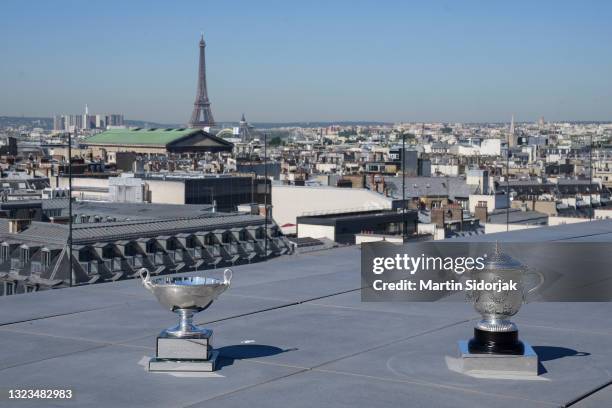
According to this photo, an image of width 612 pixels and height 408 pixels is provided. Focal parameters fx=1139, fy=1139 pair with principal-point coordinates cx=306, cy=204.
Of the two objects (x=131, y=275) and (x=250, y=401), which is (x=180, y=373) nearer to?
(x=250, y=401)

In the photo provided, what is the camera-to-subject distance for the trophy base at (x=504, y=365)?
25.4ft

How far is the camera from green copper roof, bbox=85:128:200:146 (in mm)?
155125

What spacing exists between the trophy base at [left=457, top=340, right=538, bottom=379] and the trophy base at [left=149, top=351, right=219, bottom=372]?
1.79m

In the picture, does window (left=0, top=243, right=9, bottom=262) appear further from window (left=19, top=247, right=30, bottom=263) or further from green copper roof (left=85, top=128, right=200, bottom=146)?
green copper roof (left=85, top=128, right=200, bottom=146)

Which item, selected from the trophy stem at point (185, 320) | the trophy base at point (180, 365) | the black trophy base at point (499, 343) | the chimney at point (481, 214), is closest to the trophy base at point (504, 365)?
the black trophy base at point (499, 343)

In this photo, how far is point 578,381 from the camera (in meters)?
7.73

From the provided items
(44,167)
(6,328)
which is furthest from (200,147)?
(6,328)

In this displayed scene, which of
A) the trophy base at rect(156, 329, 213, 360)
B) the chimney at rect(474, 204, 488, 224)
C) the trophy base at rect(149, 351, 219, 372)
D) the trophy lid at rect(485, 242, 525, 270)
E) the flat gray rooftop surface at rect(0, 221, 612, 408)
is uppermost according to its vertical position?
the trophy lid at rect(485, 242, 525, 270)

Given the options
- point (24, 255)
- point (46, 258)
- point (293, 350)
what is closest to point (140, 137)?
point (24, 255)

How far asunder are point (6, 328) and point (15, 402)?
2726 mm

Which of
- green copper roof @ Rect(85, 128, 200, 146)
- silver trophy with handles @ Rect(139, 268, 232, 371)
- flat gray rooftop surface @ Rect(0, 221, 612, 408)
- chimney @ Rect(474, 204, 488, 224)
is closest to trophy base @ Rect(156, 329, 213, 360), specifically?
silver trophy with handles @ Rect(139, 268, 232, 371)

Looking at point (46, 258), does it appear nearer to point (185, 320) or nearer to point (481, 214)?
point (185, 320)

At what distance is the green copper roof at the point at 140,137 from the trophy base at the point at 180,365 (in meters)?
144

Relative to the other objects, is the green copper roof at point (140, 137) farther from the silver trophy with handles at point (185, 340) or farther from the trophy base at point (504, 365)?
the trophy base at point (504, 365)
